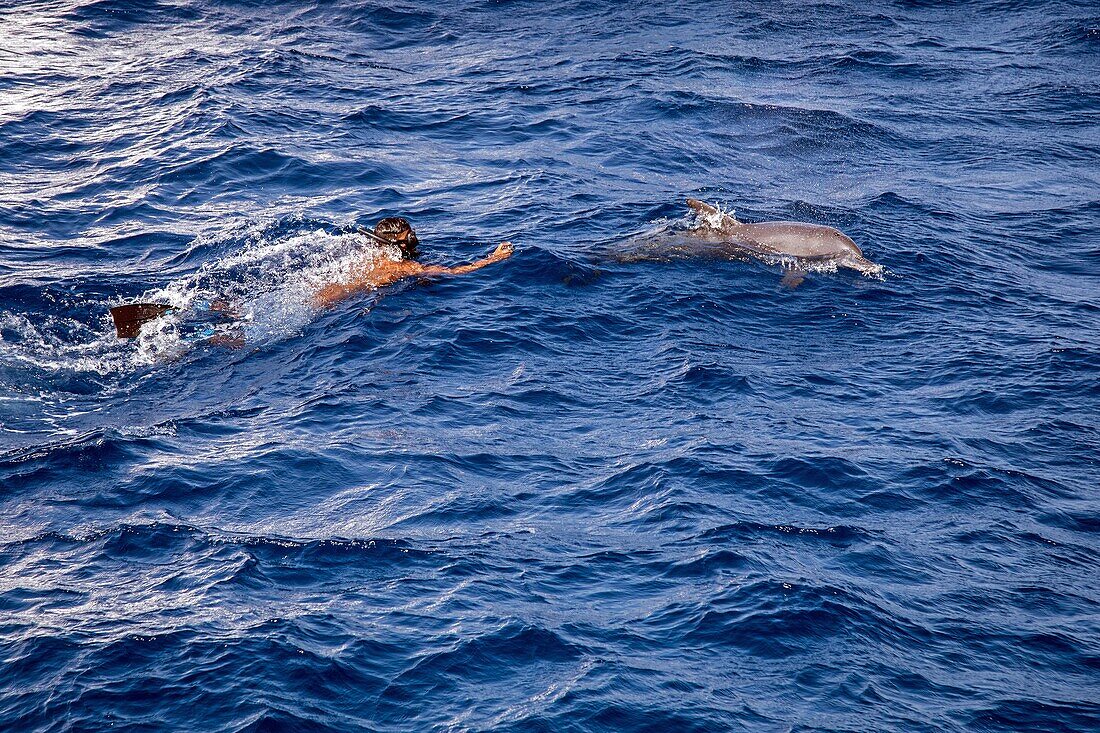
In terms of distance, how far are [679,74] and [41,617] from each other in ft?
58.7

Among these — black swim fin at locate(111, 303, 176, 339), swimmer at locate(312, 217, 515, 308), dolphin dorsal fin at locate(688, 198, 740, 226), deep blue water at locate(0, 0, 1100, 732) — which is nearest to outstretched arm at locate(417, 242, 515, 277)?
swimmer at locate(312, 217, 515, 308)

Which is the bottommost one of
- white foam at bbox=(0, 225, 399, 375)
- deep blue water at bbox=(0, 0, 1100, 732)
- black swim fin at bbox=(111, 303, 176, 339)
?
deep blue water at bbox=(0, 0, 1100, 732)

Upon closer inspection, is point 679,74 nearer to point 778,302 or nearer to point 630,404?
point 778,302

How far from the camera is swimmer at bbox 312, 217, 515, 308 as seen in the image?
12.1 metres

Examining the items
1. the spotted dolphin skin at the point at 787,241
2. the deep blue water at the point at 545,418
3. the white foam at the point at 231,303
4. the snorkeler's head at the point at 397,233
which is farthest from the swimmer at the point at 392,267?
the spotted dolphin skin at the point at 787,241

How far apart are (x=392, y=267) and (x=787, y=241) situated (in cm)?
502

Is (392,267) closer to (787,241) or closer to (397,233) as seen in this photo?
(397,233)

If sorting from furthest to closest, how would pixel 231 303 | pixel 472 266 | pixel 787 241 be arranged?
pixel 787 241
pixel 472 266
pixel 231 303

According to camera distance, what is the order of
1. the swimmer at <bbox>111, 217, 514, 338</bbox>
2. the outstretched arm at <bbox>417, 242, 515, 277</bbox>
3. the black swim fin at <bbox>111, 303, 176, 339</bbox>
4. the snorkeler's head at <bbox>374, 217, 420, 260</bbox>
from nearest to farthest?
the black swim fin at <bbox>111, 303, 176, 339</bbox> < the swimmer at <bbox>111, 217, 514, 338</bbox> < the snorkeler's head at <bbox>374, 217, 420, 260</bbox> < the outstretched arm at <bbox>417, 242, 515, 277</bbox>

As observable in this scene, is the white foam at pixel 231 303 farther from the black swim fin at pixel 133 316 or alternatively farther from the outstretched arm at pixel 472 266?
the outstretched arm at pixel 472 266

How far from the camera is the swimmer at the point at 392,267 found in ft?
39.9

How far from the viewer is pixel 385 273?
41.3 feet

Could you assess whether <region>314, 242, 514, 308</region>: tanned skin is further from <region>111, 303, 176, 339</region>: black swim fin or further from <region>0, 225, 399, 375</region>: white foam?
<region>111, 303, 176, 339</region>: black swim fin

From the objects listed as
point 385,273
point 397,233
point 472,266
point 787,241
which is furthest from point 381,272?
point 787,241
